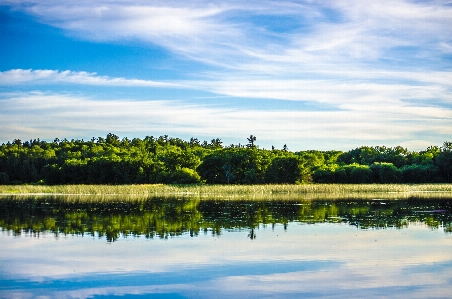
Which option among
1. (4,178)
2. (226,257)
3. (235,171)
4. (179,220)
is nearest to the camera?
(226,257)

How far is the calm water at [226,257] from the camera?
1310 cm

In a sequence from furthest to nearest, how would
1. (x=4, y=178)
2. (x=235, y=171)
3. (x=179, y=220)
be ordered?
(x=4, y=178), (x=235, y=171), (x=179, y=220)

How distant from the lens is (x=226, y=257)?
1739cm

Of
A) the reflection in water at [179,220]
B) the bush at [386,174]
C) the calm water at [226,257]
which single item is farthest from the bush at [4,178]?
the calm water at [226,257]

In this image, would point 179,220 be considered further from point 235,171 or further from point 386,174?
point 386,174

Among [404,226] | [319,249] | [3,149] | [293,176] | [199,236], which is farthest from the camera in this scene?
[3,149]

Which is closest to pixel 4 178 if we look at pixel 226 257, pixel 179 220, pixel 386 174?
pixel 386 174

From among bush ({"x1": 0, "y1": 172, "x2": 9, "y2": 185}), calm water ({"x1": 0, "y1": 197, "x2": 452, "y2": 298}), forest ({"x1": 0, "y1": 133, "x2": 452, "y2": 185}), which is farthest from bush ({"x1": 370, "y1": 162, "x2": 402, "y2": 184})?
calm water ({"x1": 0, "y1": 197, "x2": 452, "y2": 298})

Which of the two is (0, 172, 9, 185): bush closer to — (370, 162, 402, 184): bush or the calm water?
(370, 162, 402, 184): bush

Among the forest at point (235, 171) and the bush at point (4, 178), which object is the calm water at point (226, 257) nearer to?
the forest at point (235, 171)

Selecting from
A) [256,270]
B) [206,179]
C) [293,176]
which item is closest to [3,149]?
[206,179]

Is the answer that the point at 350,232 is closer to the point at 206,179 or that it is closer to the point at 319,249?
the point at 319,249

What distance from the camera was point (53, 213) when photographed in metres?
33.7

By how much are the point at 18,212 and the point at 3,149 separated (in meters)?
111
